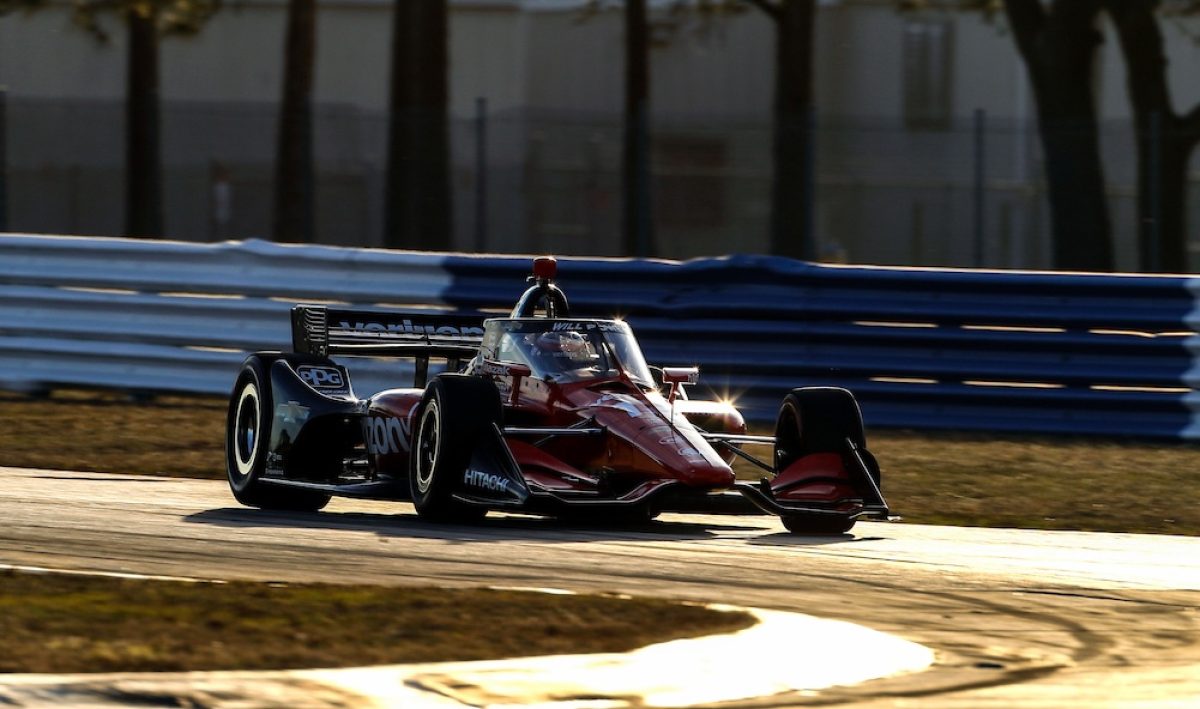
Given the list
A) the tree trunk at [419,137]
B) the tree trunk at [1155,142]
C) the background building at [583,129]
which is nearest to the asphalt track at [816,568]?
the tree trunk at [1155,142]

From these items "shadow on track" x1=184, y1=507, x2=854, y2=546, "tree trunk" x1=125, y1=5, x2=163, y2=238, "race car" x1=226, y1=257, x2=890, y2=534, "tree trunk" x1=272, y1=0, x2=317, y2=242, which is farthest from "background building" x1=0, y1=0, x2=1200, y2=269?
"shadow on track" x1=184, y1=507, x2=854, y2=546

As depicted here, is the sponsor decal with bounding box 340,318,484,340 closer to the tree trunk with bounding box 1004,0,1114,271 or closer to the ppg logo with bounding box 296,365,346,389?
the ppg logo with bounding box 296,365,346,389

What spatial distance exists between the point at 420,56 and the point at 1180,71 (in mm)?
16836

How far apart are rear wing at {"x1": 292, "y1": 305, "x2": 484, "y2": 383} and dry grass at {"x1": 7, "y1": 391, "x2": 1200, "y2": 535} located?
150 centimetres

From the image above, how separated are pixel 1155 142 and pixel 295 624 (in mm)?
12090

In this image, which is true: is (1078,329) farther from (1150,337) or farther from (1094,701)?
(1094,701)

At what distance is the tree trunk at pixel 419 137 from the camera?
918 inches

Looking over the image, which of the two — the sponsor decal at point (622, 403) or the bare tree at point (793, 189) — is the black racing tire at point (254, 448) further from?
the bare tree at point (793, 189)

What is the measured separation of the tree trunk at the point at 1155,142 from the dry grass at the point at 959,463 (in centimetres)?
324

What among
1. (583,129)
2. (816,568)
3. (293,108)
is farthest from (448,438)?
(583,129)

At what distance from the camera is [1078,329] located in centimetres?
1600

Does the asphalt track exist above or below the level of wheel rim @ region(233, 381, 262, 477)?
below

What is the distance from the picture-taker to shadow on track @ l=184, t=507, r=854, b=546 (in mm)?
10578

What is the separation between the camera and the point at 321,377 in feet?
40.2
